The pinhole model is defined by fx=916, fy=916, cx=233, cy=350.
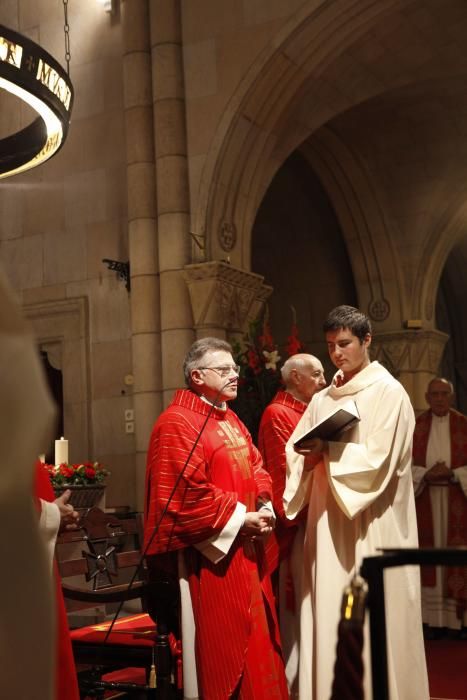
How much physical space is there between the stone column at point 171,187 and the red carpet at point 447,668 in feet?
11.7

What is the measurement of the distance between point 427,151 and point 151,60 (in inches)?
198

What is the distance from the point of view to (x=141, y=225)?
9258mm

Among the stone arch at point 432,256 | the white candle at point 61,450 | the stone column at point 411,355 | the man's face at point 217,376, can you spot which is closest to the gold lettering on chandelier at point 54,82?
the white candle at point 61,450

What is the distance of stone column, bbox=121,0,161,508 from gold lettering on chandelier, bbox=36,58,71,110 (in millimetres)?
3042

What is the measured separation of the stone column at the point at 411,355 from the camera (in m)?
13.1

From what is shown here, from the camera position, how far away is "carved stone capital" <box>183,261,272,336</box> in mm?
8859

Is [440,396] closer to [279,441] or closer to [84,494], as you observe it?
[279,441]

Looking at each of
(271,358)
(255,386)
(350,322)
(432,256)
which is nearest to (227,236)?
(255,386)

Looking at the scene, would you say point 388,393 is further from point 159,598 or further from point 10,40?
point 10,40

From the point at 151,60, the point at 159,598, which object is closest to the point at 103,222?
the point at 151,60

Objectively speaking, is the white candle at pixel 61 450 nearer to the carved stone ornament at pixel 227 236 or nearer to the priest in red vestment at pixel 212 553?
the priest in red vestment at pixel 212 553

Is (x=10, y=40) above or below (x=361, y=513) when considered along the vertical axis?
above

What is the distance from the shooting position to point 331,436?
12.4 ft

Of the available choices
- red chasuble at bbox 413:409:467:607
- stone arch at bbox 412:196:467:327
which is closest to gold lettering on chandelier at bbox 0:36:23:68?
red chasuble at bbox 413:409:467:607
